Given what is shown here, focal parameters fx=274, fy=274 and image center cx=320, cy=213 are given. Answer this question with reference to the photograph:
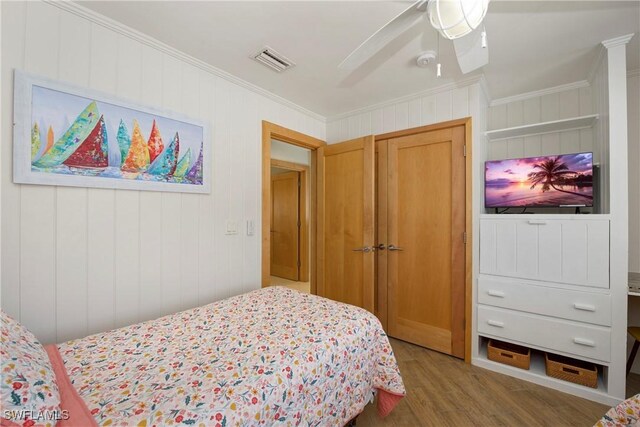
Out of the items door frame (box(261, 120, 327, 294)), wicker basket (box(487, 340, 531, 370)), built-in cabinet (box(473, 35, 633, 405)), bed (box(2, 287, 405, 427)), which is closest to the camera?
bed (box(2, 287, 405, 427))

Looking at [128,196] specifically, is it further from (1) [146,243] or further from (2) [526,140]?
(2) [526,140]

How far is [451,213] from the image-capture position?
251cm

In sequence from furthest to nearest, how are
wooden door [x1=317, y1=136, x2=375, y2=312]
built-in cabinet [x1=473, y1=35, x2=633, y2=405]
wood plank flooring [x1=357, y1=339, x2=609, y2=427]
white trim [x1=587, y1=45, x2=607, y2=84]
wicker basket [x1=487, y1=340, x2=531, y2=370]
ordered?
wooden door [x1=317, y1=136, x2=375, y2=312]
wicker basket [x1=487, y1=340, x2=531, y2=370]
white trim [x1=587, y1=45, x2=607, y2=84]
built-in cabinet [x1=473, y1=35, x2=633, y2=405]
wood plank flooring [x1=357, y1=339, x2=609, y2=427]

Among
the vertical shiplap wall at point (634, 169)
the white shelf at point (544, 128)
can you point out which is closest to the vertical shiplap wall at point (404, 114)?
the white shelf at point (544, 128)

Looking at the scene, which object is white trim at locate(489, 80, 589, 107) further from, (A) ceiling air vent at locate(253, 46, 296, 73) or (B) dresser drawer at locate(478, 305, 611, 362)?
(A) ceiling air vent at locate(253, 46, 296, 73)

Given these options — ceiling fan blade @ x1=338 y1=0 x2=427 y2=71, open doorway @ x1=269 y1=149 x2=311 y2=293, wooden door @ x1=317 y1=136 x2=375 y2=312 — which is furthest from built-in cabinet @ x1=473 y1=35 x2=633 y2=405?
open doorway @ x1=269 y1=149 x2=311 y2=293

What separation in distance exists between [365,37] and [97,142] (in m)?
1.81

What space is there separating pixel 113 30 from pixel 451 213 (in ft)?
9.37

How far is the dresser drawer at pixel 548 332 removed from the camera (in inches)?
74.3

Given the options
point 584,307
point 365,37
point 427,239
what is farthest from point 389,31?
point 584,307

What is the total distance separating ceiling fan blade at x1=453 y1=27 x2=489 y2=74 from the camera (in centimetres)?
130

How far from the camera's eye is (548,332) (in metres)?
2.06

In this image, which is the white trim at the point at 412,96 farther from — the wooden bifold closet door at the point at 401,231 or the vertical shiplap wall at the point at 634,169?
the vertical shiplap wall at the point at 634,169

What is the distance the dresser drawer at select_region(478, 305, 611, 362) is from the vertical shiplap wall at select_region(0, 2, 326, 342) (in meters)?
2.13
